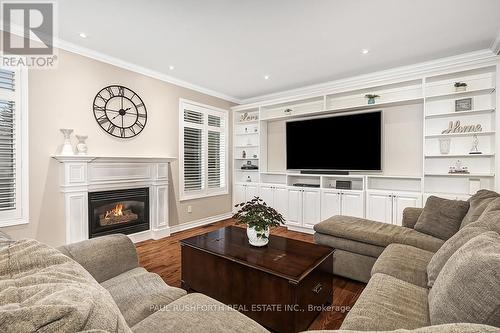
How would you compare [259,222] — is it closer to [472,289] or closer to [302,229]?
[472,289]

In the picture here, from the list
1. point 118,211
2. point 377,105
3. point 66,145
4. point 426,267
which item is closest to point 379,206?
point 377,105

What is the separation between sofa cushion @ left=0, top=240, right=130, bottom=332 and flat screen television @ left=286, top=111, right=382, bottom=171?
4.17 m

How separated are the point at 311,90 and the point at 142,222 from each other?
3733 mm

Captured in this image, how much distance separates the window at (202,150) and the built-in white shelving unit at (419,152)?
76cm

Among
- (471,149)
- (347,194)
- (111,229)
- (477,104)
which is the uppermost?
(477,104)

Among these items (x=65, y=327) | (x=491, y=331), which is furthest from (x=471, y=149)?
(x=65, y=327)

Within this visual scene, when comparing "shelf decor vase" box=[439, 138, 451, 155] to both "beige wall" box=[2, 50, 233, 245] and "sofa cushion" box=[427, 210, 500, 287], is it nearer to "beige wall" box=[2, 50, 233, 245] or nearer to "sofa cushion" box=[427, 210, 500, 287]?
"sofa cushion" box=[427, 210, 500, 287]

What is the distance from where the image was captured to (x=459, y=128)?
348 cm

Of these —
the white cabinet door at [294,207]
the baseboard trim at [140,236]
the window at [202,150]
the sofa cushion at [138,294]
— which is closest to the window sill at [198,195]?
the window at [202,150]

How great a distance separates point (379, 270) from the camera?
1781mm

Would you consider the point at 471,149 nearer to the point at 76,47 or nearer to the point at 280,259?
the point at 280,259

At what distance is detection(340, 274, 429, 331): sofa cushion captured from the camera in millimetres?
1167

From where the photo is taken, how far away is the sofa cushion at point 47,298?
505 mm

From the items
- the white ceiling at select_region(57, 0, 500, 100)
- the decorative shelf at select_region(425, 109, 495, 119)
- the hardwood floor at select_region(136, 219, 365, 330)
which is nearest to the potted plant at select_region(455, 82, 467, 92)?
the decorative shelf at select_region(425, 109, 495, 119)
